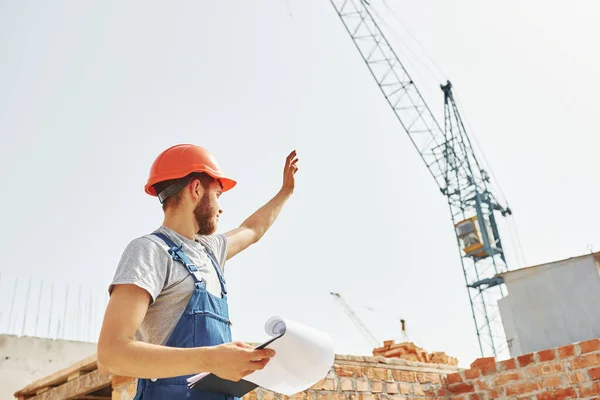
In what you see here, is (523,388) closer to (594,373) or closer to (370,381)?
(594,373)

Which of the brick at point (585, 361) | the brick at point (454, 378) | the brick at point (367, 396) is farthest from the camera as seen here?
the brick at point (454, 378)

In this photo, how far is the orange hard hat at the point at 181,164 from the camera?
6.18 feet

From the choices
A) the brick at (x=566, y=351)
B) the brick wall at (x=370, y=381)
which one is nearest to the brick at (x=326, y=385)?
the brick wall at (x=370, y=381)

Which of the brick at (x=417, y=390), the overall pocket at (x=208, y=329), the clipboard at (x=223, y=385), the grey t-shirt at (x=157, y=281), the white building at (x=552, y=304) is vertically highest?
the white building at (x=552, y=304)

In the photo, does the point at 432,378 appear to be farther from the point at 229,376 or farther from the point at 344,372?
the point at 229,376

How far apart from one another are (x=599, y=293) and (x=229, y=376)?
13.6 m

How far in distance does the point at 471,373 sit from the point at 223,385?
16.2 ft

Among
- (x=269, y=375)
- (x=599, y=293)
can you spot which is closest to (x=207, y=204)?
(x=269, y=375)

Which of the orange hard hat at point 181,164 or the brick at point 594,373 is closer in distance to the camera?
the orange hard hat at point 181,164

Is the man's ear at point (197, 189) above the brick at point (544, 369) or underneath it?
above

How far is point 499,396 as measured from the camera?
18.6ft

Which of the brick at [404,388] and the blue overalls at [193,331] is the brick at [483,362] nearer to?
the brick at [404,388]

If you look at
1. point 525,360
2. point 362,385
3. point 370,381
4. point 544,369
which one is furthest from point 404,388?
point 544,369

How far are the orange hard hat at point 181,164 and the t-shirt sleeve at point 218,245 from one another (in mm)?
220
